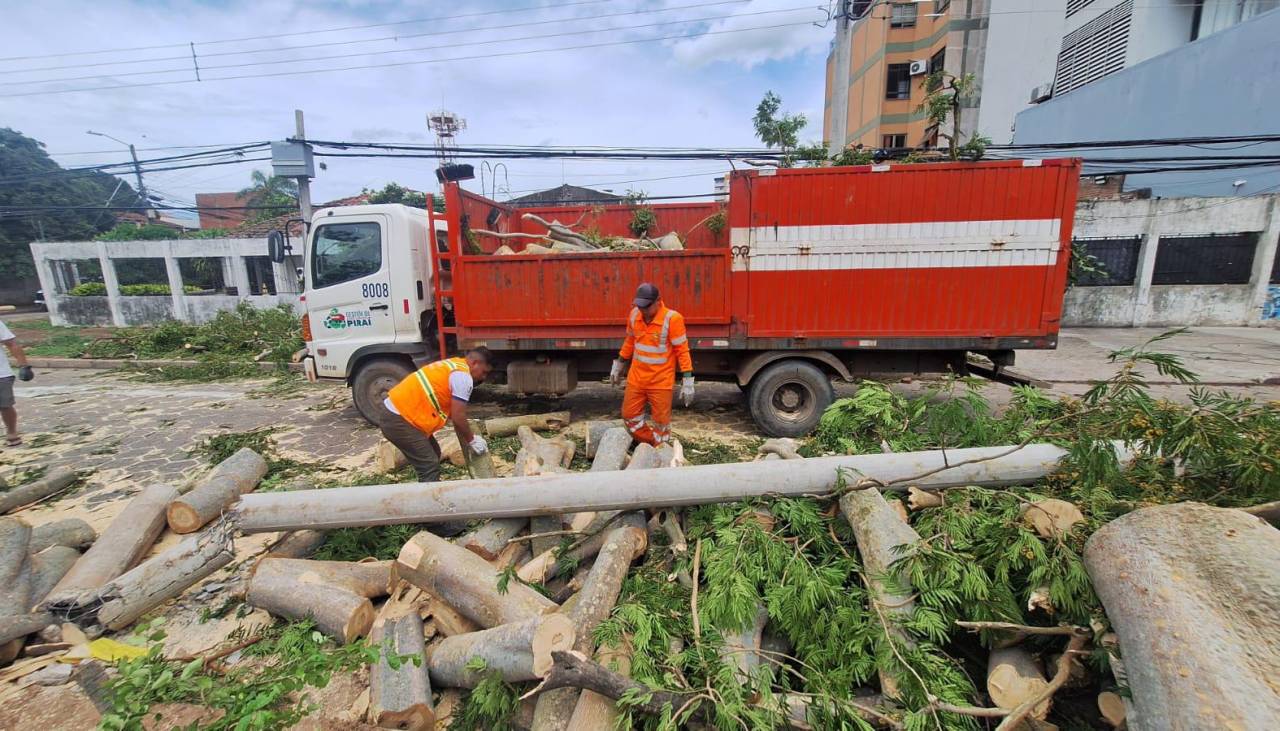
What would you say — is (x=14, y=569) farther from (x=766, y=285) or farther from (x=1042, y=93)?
(x=1042, y=93)

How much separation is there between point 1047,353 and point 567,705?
11.6 metres

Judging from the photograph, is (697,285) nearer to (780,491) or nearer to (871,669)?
(780,491)

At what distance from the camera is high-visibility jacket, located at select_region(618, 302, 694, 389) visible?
4316mm

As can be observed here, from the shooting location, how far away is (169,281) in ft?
49.5

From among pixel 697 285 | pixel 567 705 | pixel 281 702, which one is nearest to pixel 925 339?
pixel 697 285

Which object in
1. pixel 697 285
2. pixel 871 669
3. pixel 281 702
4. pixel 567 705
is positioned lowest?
pixel 281 702

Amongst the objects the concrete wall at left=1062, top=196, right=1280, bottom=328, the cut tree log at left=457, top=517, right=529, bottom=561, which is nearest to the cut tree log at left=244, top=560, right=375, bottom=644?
the cut tree log at left=457, top=517, right=529, bottom=561

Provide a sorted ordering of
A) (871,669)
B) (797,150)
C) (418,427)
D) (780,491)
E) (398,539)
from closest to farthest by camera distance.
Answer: (871,669)
(780,491)
(398,539)
(418,427)
(797,150)

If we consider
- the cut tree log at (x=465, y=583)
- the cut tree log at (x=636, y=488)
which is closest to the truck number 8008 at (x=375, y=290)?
the cut tree log at (x=636, y=488)

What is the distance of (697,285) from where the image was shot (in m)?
4.97

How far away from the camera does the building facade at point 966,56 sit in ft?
59.3

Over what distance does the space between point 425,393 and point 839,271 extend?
3753 millimetres

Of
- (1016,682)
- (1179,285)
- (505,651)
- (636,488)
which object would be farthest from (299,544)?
(1179,285)

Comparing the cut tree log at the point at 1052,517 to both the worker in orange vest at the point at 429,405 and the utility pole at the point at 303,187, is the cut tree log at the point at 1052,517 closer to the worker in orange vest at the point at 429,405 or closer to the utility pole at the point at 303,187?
the worker in orange vest at the point at 429,405
